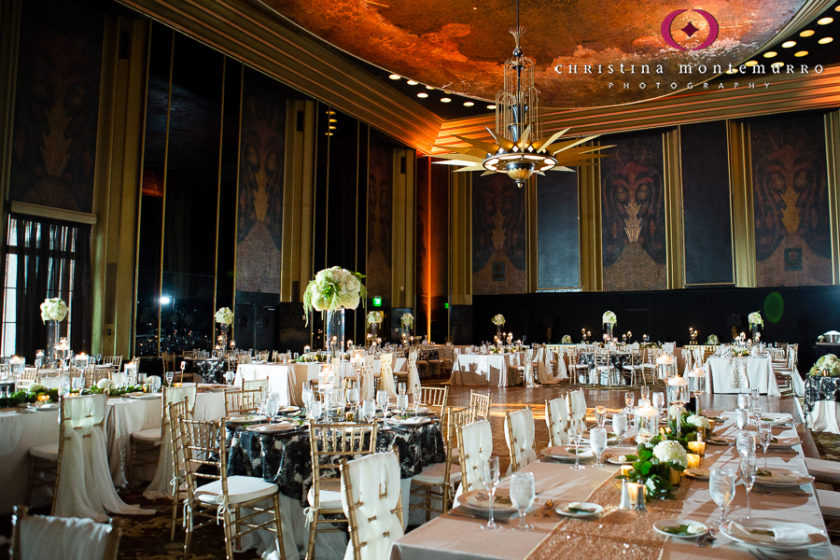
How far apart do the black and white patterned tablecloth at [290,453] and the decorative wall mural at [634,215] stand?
1564 cm

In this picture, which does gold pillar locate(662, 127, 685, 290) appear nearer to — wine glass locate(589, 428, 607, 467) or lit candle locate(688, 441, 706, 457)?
lit candle locate(688, 441, 706, 457)

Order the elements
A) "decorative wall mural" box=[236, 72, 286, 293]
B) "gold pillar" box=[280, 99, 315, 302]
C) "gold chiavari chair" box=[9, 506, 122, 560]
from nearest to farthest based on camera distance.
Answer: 1. "gold chiavari chair" box=[9, 506, 122, 560]
2. "decorative wall mural" box=[236, 72, 286, 293]
3. "gold pillar" box=[280, 99, 315, 302]

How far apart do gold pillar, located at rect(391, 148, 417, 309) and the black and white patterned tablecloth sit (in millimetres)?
14123

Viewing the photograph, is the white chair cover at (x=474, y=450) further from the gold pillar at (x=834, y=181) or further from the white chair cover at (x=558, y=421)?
the gold pillar at (x=834, y=181)

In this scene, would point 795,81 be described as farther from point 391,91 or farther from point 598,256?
point 391,91

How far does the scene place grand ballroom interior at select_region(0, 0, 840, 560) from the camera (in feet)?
9.37

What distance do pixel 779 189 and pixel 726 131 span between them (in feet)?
7.03

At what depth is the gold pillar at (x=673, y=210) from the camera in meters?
18.1

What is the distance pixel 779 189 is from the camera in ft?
56.2

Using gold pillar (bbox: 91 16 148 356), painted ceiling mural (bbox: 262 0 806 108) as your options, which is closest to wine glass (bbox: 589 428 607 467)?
painted ceiling mural (bbox: 262 0 806 108)

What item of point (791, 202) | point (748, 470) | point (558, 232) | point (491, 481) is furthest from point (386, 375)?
point (791, 202)

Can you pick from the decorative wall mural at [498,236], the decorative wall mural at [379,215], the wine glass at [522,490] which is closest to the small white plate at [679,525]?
the wine glass at [522,490]

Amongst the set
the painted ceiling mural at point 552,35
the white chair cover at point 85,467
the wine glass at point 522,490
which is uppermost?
the painted ceiling mural at point 552,35

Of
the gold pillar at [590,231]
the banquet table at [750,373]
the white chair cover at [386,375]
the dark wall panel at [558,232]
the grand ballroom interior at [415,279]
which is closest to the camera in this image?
the grand ballroom interior at [415,279]
